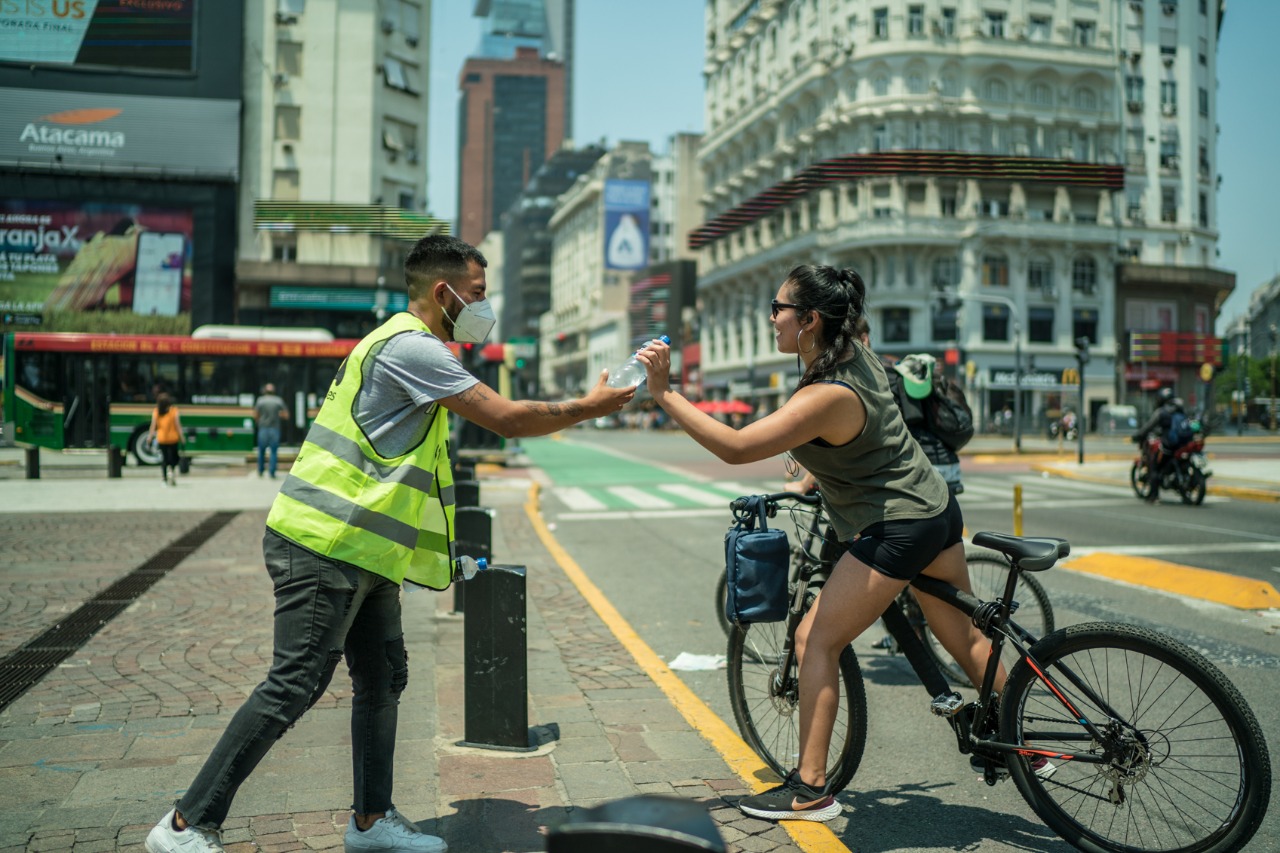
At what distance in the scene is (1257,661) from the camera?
5992 millimetres

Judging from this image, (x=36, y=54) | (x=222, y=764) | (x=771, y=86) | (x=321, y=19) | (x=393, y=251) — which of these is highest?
(x=771, y=86)

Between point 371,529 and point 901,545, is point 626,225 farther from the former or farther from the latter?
point 371,529

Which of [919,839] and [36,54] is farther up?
[36,54]

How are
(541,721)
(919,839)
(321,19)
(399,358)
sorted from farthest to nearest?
(321,19) < (541,721) < (919,839) < (399,358)

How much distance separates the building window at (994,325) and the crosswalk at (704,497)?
37379 millimetres

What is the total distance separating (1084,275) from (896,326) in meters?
11.9

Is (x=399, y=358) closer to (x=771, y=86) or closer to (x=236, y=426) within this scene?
(x=236, y=426)

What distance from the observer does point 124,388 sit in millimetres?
24031

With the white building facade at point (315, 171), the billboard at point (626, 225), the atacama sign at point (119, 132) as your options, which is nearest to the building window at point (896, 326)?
the billboard at point (626, 225)

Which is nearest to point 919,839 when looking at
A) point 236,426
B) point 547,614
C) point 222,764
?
point 222,764

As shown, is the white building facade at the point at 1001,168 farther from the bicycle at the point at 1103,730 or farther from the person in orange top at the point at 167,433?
the bicycle at the point at 1103,730

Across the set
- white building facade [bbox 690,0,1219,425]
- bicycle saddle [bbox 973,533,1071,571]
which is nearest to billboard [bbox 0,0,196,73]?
white building facade [bbox 690,0,1219,425]

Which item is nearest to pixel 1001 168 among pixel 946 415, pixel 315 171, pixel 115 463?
pixel 315 171

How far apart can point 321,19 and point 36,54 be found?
10298 mm
